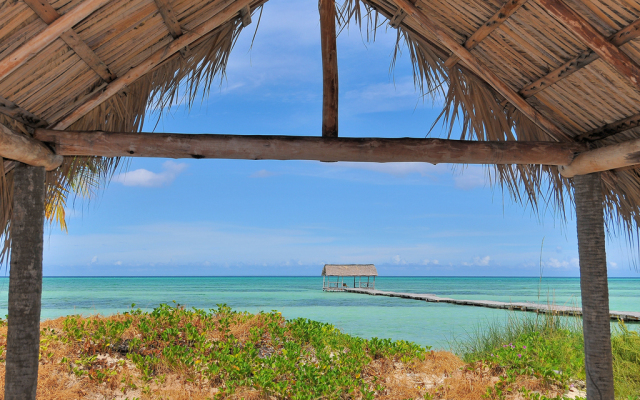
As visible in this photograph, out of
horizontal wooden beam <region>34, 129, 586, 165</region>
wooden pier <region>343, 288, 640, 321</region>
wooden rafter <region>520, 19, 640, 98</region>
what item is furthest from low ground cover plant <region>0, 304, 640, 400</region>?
wooden rafter <region>520, 19, 640, 98</region>

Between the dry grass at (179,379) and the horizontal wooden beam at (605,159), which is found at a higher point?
the horizontal wooden beam at (605,159)

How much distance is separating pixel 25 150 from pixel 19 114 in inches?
12.1

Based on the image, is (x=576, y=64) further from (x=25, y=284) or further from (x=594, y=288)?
(x=25, y=284)

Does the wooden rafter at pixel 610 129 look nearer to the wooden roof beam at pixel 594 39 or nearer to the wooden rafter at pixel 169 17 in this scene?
the wooden roof beam at pixel 594 39

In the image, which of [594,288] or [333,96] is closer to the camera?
[594,288]

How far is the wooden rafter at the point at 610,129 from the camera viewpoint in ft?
9.68

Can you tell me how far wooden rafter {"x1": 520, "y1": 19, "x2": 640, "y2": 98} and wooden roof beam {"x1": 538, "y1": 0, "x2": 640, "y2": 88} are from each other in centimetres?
5

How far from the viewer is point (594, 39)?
8.08 feet

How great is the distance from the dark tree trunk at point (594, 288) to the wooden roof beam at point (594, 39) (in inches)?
39.3

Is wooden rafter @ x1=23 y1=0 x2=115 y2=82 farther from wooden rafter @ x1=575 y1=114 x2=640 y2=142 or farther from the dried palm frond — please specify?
wooden rafter @ x1=575 y1=114 x2=640 y2=142

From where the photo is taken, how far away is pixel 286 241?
4838 cm

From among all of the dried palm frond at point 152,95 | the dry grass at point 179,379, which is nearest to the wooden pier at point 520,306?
the dry grass at point 179,379

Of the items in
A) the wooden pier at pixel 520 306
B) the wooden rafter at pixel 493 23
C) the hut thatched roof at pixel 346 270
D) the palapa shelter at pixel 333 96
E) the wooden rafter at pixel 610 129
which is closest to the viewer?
the palapa shelter at pixel 333 96

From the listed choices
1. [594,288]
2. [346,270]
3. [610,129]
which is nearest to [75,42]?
[610,129]
